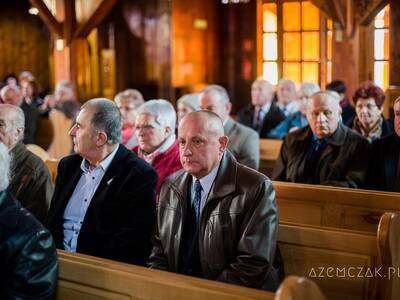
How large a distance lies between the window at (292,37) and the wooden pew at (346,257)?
369 cm

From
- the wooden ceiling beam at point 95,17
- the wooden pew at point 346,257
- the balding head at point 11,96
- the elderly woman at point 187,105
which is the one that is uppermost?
the wooden ceiling beam at point 95,17

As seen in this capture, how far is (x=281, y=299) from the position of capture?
5.86ft

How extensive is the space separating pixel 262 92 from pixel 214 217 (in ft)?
15.4

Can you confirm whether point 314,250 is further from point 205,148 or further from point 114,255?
point 114,255

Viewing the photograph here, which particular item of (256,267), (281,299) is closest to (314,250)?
(256,267)

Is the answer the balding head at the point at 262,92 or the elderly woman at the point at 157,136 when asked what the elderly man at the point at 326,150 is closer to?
the elderly woman at the point at 157,136

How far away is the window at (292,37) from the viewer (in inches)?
254

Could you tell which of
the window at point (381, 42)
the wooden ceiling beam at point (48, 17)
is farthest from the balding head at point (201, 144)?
the wooden ceiling beam at point (48, 17)

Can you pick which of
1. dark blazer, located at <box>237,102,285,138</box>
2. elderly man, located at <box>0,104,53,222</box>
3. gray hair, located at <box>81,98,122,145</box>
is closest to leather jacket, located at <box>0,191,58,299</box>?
gray hair, located at <box>81,98,122,145</box>

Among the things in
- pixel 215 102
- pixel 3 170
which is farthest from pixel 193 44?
pixel 3 170

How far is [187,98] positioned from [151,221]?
110 inches

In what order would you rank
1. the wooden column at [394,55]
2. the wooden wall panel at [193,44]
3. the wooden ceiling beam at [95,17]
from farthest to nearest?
the wooden wall panel at [193,44], the wooden ceiling beam at [95,17], the wooden column at [394,55]

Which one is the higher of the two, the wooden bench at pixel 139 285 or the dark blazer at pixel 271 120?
the dark blazer at pixel 271 120

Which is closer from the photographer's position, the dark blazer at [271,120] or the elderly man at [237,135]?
the elderly man at [237,135]
